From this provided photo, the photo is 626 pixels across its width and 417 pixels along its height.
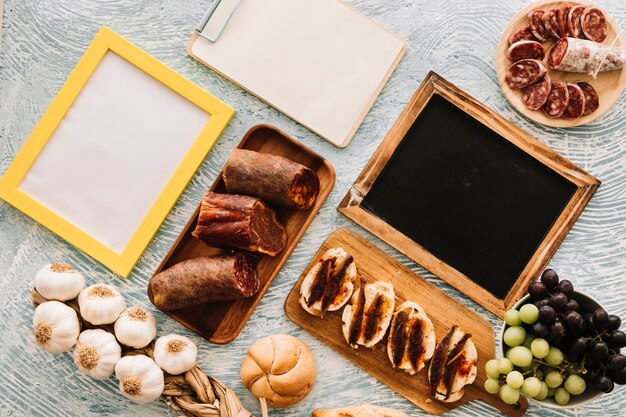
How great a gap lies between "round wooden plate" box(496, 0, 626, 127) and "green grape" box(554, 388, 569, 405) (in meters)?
0.89

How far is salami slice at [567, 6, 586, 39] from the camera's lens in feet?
6.94

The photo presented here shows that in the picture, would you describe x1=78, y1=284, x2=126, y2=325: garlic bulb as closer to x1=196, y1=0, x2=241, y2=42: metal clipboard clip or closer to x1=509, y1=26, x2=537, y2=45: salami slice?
x1=196, y1=0, x2=241, y2=42: metal clipboard clip

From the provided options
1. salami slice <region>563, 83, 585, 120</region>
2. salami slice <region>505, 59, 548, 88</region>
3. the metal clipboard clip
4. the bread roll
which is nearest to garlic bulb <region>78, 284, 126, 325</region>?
the bread roll

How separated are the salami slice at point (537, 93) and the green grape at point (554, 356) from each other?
0.83 m

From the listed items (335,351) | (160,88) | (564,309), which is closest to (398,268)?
(335,351)

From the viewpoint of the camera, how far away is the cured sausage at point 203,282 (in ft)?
6.78

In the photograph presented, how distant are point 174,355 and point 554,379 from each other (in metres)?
1.22

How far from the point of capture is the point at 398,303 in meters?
2.21

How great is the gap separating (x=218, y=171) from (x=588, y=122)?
52.4 inches

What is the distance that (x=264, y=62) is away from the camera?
2.23 m

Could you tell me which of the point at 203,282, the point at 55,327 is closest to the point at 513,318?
the point at 203,282

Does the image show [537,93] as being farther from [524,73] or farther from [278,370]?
[278,370]

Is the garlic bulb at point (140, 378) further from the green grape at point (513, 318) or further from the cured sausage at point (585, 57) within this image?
the cured sausage at point (585, 57)

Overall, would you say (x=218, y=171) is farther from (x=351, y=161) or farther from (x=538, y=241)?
(x=538, y=241)
